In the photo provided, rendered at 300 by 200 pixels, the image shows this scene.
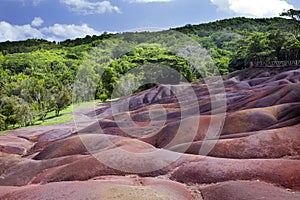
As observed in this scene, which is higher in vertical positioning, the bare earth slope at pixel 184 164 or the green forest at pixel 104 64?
the green forest at pixel 104 64

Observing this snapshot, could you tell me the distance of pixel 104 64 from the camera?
109m

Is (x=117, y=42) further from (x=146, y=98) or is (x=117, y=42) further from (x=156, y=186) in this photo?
(x=156, y=186)

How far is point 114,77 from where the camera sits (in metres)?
88.2

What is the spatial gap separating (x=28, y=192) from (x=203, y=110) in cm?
2913

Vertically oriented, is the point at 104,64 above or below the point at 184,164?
above

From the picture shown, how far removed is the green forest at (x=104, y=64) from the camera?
7506cm

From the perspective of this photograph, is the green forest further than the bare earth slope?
Yes

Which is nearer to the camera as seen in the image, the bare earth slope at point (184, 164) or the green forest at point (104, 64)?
the bare earth slope at point (184, 164)

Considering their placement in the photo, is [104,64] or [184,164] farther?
[104,64]

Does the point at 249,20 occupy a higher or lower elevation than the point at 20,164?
higher

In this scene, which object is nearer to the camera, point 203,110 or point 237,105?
point 237,105

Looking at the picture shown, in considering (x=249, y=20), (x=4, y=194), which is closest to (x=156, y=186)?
(x=4, y=194)

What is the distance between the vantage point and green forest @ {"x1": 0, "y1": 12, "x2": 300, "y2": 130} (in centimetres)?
7506

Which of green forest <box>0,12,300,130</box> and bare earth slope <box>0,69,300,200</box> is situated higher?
green forest <box>0,12,300,130</box>
